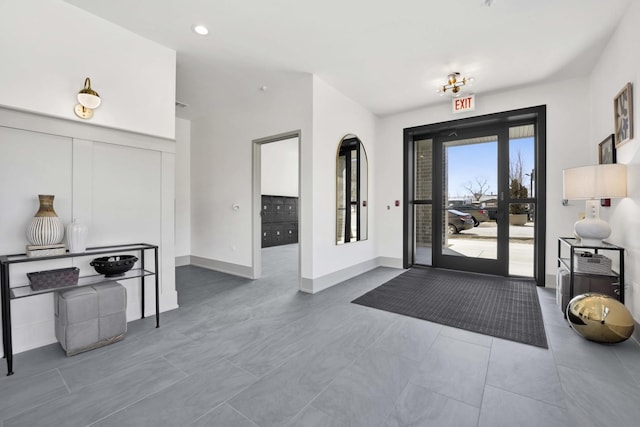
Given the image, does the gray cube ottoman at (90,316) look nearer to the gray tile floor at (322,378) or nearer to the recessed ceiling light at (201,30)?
the gray tile floor at (322,378)

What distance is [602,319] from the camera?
218 centimetres

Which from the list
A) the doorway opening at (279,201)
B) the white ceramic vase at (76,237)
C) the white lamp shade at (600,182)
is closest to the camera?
the white ceramic vase at (76,237)

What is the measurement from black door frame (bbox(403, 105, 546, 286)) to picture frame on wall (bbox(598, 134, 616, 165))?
0.70 m

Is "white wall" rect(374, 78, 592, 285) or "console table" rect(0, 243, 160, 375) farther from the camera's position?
"white wall" rect(374, 78, 592, 285)

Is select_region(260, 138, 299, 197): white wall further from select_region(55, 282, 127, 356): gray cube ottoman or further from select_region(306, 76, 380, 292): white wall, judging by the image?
select_region(55, 282, 127, 356): gray cube ottoman

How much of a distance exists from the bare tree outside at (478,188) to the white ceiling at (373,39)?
4.51 ft

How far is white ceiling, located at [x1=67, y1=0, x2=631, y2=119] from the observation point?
94.7 inches

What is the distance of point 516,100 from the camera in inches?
159

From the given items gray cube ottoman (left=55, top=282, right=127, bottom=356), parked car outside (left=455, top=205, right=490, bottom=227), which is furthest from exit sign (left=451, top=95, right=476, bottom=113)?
gray cube ottoman (left=55, top=282, right=127, bottom=356)

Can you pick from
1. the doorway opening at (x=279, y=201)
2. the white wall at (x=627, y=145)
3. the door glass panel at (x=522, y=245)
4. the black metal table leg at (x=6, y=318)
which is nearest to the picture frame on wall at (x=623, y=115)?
the white wall at (x=627, y=145)

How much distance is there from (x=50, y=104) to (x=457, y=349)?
373 cm

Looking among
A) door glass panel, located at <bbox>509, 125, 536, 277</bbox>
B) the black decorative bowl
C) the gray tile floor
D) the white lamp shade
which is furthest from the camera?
door glass panel, located at <bbox>509, 125, 536, 277</bbox>

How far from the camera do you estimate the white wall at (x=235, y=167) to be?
375 centimetres

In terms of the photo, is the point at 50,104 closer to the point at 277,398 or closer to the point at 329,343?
the point at 277,398
